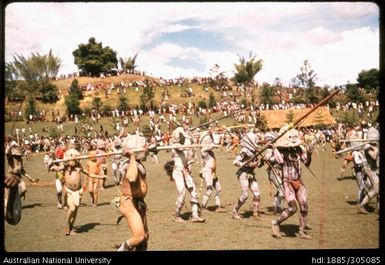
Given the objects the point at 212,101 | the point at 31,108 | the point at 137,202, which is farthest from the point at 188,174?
the point at 212,101

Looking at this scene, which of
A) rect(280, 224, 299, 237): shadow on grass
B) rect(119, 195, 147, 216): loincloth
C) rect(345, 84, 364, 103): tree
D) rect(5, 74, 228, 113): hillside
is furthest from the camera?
rect(345, 84, 364, 103): tree

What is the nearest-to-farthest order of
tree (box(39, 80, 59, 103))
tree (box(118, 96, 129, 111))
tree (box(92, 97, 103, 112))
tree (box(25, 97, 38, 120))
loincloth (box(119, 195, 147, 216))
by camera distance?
loincloth (box(119, 195, 147, 216)) < tree (box(25, 97, 38, 120)) < tree (box(39, 80, 59, 103)) < tree (box(92, 97, 103, 112)) < tree (box(118, 96, 129, 111))

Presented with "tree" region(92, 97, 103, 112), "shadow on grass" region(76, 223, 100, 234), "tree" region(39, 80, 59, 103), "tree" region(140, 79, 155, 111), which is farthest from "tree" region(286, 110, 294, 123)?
"tree" region(39, 80, 59, 103)

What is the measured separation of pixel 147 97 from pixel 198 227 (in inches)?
182

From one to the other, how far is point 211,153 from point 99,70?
12.4 ft

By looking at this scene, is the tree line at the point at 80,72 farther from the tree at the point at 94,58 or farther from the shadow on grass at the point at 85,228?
the shadow on grass at the point at 85,228

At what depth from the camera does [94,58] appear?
34.0 ft

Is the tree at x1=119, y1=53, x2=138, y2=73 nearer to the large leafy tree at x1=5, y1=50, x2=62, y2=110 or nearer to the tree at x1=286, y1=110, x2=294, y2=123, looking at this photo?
the large leafy tree at x1=5, y1=50, x2=62, y2=110

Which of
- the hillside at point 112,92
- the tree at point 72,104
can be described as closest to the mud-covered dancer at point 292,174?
the hillside at point 112,92

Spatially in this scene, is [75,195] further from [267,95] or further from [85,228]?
[267,95]

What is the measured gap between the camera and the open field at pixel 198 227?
914 cm

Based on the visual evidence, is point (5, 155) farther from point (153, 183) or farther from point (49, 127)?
point (153, 183)

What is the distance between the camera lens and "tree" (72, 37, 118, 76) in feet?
32.3

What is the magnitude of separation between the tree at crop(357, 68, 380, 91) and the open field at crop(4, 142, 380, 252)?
2.74 meters
